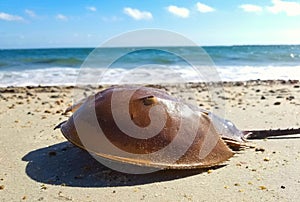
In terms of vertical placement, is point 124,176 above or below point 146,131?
below

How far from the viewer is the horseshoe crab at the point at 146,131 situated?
2355 millimetres

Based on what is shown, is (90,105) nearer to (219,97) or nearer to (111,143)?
(111,143)

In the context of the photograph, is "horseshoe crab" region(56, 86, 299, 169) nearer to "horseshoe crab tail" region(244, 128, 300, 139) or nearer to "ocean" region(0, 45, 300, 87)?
"horseshoe crab tail" region(244, 128, 300, 139)

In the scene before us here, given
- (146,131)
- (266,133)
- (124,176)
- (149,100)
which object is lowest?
(124,176)

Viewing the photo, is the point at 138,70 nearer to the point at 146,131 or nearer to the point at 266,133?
the point at 266,133

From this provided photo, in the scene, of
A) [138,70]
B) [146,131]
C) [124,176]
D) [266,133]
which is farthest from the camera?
[138,70]

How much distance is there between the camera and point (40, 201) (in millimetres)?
2260

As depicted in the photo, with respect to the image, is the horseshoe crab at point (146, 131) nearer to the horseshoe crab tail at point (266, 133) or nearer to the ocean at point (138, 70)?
the horseshoe crab tail at point (266, 133)

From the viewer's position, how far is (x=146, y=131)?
2.45 meters

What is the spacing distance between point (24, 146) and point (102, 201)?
1.49 meters

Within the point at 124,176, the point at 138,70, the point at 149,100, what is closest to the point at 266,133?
the point at 149,100

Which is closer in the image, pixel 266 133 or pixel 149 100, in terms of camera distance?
pixel 149 100

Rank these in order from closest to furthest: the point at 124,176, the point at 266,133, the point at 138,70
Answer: the point at 124,176 → the point at 266,133 → the point at 138,70

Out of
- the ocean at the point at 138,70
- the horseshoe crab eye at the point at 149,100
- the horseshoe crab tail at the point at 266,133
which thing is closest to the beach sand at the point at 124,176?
the horseshoe crab tail at the point at 266,133
